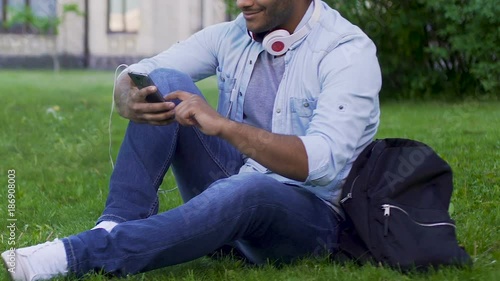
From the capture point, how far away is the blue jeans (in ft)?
11.1

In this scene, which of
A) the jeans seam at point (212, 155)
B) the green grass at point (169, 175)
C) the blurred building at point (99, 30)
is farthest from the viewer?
the blurred building at point (99, 30)

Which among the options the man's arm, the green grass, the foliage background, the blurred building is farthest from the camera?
the blurred building

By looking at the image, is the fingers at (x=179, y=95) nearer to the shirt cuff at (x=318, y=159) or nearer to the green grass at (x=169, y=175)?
the shirt cuff at (x=318, y=159)

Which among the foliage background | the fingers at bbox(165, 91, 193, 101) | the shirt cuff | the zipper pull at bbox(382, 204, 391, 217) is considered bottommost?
the foliage background

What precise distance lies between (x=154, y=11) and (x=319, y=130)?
2499 cm

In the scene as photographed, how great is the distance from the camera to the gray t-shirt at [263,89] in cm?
376

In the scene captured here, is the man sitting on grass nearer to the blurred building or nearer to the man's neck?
the man's neck

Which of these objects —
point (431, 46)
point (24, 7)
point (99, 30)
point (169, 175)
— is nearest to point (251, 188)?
point (169, 175)

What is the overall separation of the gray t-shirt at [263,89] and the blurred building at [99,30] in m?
23.2

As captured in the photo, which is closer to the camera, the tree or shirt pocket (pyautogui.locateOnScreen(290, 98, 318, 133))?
shirt pocket (pyautogui.locateOnScreen(290, 98, 318, 133))

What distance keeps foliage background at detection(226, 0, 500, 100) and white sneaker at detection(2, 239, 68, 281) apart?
27.1 feet

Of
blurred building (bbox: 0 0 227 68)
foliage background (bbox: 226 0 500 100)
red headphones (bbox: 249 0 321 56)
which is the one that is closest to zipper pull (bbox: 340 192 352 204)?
red headphones (bbox: 249 0 321 56)

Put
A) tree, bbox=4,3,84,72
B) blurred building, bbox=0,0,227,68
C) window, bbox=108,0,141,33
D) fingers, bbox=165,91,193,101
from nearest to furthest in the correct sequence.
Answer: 1. fingers, bbox=165,91,193,101
2. tree, bbox=4,3,84,72
3. blurred building, bbox=0,0,227,68
4. window, bbox=108,0,141,33

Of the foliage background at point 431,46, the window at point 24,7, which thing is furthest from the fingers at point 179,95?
the window at point 24,7
